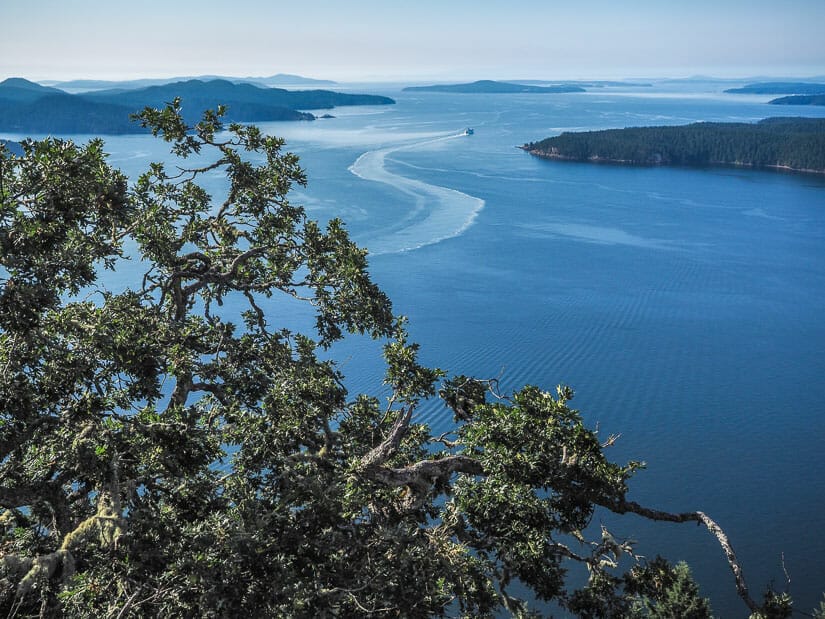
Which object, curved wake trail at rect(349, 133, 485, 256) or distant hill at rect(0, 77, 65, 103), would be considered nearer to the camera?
curved wake trail at rect(349, 133, 485, 256)

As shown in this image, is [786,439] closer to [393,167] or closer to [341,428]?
[341,428]

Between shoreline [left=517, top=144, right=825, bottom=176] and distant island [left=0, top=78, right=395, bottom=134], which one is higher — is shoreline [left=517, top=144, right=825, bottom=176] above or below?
below

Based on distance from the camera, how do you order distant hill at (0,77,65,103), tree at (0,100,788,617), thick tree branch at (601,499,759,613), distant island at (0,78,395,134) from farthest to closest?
distant hill at (0,77,65,103) → distant island at (0,78,395,134) → thick tree branch at (601,499,759,613) → tree at (0,100,788,617)

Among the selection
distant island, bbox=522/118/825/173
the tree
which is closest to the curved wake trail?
the tree

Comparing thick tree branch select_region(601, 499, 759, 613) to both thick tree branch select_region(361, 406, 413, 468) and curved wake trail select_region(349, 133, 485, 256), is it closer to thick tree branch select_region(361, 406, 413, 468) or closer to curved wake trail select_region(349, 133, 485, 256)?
thick tree branch select_region(361, 406, 413, 468)

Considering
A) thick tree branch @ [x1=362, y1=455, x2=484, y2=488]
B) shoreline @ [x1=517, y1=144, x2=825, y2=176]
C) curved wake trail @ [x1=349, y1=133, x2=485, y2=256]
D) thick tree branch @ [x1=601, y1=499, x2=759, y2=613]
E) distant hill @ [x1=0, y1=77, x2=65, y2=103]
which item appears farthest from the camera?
distant hill @ [x1=0, y1=77, x2=65, y2=103]

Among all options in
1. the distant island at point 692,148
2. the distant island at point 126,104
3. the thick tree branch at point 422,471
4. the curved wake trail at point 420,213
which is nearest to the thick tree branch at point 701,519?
the thick tree branch at point 422,471

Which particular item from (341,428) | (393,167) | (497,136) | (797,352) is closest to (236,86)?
(497,136)
